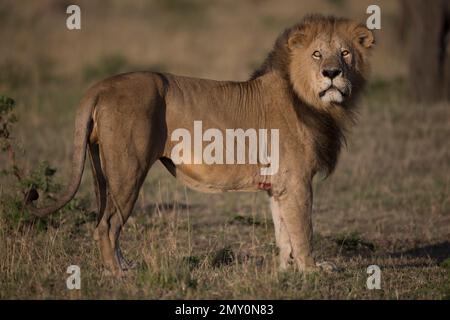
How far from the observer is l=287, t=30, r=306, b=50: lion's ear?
6.07 metres

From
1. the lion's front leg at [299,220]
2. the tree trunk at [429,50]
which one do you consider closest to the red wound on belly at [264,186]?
the lion's front leg at [299,220]

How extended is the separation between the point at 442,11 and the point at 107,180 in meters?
9.40

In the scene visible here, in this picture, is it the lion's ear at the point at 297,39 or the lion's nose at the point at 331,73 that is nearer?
the lion's nose at the point at 331,73

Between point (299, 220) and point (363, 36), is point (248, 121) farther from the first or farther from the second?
point (363, 36)

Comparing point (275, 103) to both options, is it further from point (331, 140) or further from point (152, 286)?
point (152, 286)

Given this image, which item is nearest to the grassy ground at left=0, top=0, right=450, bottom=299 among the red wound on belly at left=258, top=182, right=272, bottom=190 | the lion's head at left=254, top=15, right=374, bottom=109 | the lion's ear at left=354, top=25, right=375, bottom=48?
the red wound on belly at left=258, top=182, right=272, bottom=190

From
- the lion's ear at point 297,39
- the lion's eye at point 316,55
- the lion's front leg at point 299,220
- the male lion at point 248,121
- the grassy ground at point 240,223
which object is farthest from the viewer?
the lion's ear at point 297,39

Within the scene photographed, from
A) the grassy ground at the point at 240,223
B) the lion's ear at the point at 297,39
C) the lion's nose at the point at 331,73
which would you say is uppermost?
the lion's ear at the point at 297,39

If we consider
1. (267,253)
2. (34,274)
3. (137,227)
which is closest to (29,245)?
(34,274)

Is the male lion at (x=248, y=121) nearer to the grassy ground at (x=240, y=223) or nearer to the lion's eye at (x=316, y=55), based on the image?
the lion's eye at (x=316, y=55)

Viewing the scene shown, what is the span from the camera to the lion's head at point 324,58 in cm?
587

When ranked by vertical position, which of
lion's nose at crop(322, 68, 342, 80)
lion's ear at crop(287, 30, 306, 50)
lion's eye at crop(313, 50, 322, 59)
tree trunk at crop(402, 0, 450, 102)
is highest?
tree trunk at crop(402, 0, 450, 102)

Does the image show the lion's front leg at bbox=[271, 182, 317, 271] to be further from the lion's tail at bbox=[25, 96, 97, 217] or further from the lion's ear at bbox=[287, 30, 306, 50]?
the lion's tail at bbox=[25, 96, 97, 217]

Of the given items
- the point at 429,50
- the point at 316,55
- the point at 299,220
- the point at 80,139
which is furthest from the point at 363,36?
the point at 429,50
